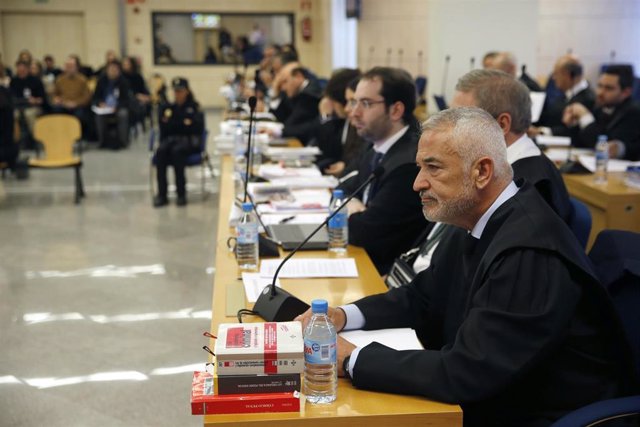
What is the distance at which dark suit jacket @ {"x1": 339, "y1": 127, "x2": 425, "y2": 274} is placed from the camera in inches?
128

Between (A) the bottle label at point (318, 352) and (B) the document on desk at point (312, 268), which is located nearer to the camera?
(A) the bottle label at point (318, 352)

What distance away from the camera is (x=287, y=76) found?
7980 millimetres

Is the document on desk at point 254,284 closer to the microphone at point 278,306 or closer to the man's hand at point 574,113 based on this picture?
the microphone at point 278,306

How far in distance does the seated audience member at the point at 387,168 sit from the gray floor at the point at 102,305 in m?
1.07

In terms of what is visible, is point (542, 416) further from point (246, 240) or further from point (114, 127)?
point (114, 127)

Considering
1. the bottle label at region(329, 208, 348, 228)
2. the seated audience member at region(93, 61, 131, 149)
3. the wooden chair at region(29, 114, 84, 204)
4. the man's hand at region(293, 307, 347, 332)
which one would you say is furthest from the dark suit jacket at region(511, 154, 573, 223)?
the seated audience member at region(93, 61, 131, 149)

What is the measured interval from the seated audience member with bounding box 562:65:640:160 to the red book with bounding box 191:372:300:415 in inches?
176

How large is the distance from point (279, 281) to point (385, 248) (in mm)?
807

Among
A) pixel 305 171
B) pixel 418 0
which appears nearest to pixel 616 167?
pixel 305 171

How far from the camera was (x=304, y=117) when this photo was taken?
7.10 meters

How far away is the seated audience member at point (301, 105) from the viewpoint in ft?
22.5

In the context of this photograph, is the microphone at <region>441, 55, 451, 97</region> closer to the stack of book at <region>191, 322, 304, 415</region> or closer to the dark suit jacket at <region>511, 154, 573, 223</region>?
the dark suit jacket at <region>511, 154, 573, 223</region>

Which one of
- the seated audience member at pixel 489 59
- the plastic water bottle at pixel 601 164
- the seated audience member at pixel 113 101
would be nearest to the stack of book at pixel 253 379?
the plastic water bottle at pixel 601 164

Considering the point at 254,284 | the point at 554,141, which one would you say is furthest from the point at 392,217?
the point at 554,141
